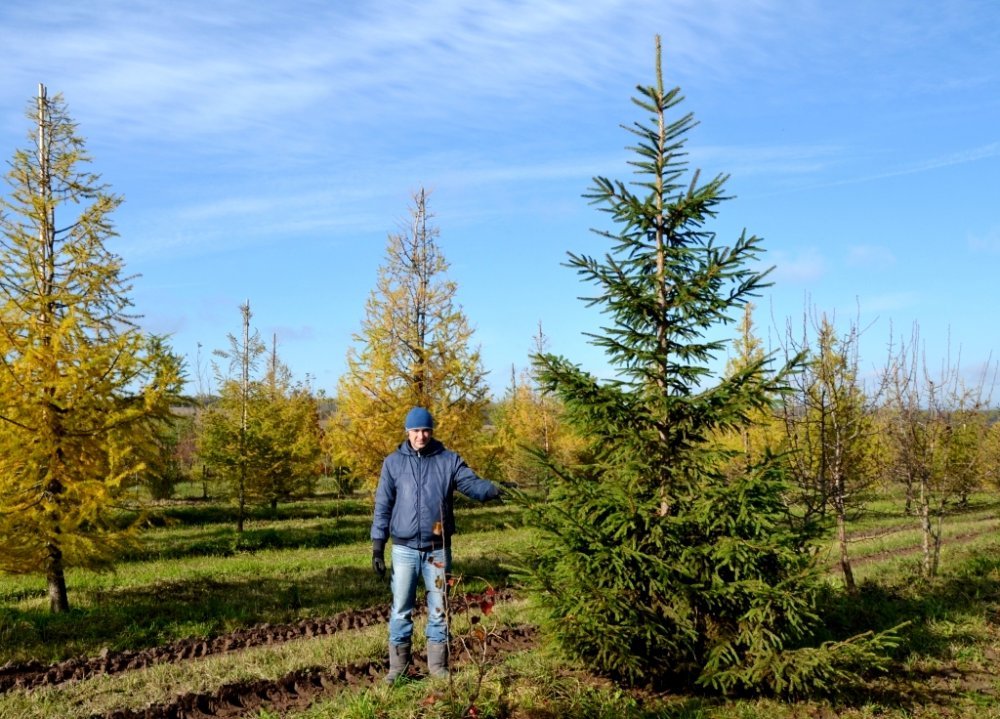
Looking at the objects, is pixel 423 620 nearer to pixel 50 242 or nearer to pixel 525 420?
pixel 50 242

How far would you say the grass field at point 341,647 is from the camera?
500 cm

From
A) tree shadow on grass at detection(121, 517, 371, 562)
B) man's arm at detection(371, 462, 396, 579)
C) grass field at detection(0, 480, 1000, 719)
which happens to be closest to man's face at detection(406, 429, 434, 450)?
man's arm at detection(371, 462, 396, 579)

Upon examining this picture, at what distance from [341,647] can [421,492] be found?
267 cm

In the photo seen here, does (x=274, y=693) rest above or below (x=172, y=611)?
above

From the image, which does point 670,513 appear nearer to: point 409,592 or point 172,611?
point 409,592

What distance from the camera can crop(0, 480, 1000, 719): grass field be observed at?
197 inches

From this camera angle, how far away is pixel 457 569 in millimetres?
13086

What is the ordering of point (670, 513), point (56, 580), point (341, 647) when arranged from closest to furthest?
point (670, 513), point (341, 647), point (56, 580)

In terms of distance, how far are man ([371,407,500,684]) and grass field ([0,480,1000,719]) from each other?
339 mm

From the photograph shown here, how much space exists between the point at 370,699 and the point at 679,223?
14.4 ft

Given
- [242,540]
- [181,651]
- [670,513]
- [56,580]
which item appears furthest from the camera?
[242,540]

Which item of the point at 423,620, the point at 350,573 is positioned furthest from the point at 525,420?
the point at 423,620

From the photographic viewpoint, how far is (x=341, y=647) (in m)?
7.36

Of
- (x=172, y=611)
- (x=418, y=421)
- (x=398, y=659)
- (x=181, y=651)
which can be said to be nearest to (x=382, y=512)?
(x=418, y=421)
